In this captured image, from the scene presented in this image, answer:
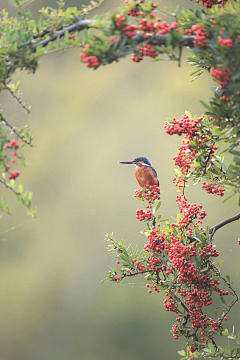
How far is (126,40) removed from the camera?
2.55 ft

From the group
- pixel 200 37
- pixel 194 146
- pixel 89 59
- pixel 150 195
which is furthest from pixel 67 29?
pixel 150 195

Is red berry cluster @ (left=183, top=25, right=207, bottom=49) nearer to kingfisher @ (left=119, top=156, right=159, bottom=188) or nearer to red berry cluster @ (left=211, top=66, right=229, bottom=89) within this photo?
red berry cluster @ (left=211, top=66, right=229, bottom=89)

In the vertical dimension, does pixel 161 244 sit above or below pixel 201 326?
above

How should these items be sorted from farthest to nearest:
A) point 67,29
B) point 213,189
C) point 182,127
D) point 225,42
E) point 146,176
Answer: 1. point 146,176
2. point 213,189
3. point 182,127
4. point 67,29
5. point 225,42

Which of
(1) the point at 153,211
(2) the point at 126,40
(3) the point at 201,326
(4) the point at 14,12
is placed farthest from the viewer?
(4) the point at 14,12

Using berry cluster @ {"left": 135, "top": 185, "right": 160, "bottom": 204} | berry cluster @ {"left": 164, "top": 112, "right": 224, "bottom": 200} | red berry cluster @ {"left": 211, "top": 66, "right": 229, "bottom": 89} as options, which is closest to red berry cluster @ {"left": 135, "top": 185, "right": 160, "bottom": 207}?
berry cluster @ {"left": 135, "top": 185, "right": 160, "bottom": 204}

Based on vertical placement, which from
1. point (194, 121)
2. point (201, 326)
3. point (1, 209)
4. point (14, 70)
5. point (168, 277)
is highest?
point (14, 70)

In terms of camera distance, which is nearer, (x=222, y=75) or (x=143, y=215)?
(x=222, y=75)

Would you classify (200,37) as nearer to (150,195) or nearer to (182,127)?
(182,127)

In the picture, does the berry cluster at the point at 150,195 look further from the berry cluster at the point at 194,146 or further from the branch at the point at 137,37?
the branch at the point at 137,37

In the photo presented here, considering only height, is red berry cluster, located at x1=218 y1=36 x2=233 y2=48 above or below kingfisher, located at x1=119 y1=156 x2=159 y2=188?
below

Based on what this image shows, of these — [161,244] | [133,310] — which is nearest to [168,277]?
[161,244]

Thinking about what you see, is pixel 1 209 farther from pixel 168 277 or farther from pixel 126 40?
pixel 168 277

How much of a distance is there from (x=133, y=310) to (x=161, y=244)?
1953 mm
